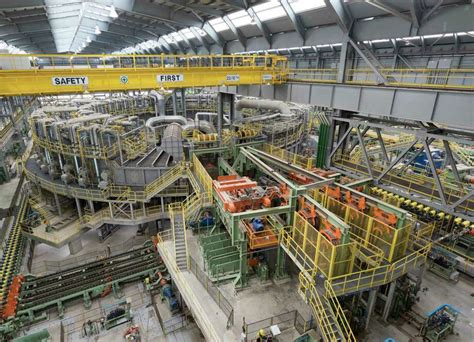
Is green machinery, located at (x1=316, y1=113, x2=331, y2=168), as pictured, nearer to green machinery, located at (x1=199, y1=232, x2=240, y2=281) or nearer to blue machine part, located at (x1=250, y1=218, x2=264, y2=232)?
blue machine part, located at (x1=250, y1=218, x2=264, y2=232)

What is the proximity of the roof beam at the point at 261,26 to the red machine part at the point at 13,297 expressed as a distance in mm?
21342

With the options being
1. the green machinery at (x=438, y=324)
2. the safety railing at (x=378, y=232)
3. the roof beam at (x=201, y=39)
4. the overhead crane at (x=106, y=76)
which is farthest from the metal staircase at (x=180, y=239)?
the roof beam at (x=201, y=39)

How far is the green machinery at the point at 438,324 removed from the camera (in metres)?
9.97

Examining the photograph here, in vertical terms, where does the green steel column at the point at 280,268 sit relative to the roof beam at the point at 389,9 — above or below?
below

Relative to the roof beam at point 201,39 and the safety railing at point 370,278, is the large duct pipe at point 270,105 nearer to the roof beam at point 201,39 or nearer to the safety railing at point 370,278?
the roof beam at point 201,39

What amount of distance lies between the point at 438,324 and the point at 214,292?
8209mm

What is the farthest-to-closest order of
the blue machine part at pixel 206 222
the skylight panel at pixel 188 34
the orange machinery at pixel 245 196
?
the skylight panel at pixel 188 34
the blue machine part at pixel 206 222
the orange machinery at pixel 245 196

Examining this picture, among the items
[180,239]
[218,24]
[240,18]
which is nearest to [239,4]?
[240,18]

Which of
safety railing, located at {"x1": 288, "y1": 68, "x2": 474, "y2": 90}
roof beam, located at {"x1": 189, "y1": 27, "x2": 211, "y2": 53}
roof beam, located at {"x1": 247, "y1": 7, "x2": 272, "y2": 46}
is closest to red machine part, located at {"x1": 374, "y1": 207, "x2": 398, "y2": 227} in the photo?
safety railing, located at {"x1": 288, "y1": 68, "x2": 474, "y2": 90}

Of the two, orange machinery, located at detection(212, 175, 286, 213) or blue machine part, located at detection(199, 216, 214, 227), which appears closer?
orange machinery, located at detection(212, 175, 286, 213)

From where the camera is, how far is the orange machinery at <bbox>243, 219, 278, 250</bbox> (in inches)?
439

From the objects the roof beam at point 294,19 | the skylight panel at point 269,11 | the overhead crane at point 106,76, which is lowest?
the overhead crane at point 106,76

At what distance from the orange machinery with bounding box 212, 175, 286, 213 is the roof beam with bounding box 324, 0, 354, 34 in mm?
9441

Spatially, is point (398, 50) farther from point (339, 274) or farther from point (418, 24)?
point (339, 274)
